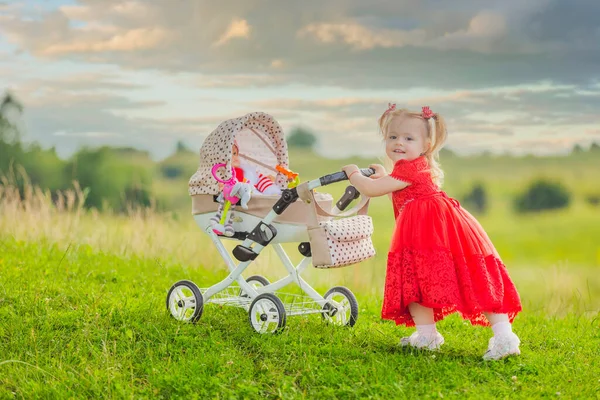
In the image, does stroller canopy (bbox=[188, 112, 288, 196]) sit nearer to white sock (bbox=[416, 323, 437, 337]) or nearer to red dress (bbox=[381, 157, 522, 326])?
red dress (bbox=[381, 157, 522, 326])

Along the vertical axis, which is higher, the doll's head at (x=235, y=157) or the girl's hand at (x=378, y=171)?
the doll's head at (x=235, y=157)

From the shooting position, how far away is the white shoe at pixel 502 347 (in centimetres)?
539

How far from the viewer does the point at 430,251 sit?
5.22 metres

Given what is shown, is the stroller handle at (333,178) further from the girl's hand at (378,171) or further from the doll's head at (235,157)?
the doll's head at (235,157)

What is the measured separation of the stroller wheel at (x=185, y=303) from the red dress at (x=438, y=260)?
162 cm

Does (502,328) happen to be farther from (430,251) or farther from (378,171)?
(378,171)

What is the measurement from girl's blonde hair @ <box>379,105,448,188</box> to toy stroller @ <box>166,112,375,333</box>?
1.41 feet

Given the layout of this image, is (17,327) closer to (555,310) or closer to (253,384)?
(253,384)

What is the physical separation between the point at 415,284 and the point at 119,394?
2138 millimetres

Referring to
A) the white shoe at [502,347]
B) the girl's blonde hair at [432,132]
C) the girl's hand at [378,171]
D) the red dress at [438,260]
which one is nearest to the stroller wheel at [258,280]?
the girl's hand at [378,171]

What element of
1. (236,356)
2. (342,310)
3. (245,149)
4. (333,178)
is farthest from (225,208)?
(342,310)

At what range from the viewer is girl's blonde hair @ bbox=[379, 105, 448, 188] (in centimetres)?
546

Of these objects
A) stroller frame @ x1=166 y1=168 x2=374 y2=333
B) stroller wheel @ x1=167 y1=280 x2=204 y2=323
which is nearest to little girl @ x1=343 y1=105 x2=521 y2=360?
stroller frame @ x1=166 y1=168 x2=374 y2=333

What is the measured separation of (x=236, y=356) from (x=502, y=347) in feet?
6.32
